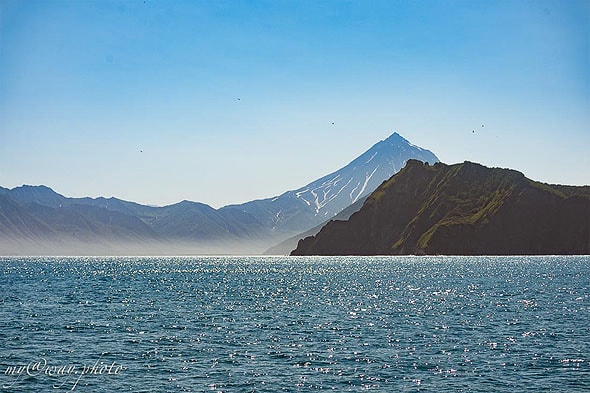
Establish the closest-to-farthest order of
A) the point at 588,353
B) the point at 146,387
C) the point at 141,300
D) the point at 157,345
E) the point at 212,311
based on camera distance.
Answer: the point at 146,387, the point at 588,353, the point at 157,345, the point at 212,311, the point at 141,300

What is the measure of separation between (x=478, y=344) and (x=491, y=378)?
587 inches

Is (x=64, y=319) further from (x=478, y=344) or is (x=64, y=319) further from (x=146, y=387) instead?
(x=478, y=344)

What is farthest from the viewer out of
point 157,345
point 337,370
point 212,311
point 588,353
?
point 212,311

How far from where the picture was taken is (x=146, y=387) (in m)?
46.1

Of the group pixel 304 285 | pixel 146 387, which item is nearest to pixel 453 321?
pixel 146 387

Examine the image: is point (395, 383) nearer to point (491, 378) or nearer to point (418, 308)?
point (491, 378)

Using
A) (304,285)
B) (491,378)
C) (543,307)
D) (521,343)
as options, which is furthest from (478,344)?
(304,285)

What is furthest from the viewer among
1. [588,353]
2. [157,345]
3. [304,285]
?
[304,285]

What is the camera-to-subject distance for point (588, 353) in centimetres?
5809

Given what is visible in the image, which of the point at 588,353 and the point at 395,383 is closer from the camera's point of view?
the point at 395,383

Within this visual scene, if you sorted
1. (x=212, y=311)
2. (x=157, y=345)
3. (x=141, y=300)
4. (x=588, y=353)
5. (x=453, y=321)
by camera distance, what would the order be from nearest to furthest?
(x=588, y=353), (x=157, y=345), (x=453, y=321), (x=212, y=311), (x=141, y=300)

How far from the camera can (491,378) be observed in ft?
160

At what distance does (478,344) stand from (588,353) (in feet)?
33.5

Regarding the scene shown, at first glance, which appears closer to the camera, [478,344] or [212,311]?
[478,344]
